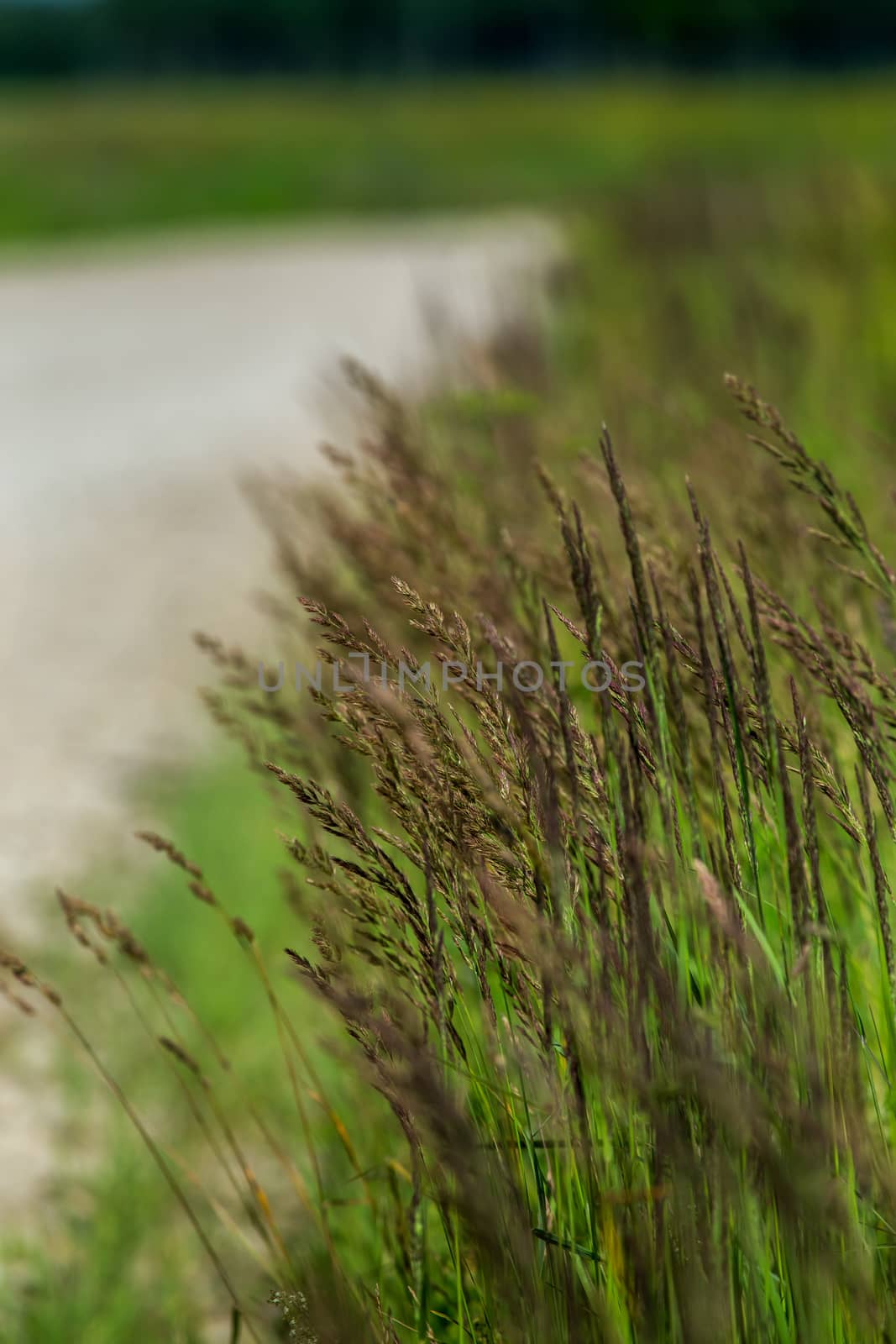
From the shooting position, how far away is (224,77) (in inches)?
1820

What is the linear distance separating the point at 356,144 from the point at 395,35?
23.1 meters

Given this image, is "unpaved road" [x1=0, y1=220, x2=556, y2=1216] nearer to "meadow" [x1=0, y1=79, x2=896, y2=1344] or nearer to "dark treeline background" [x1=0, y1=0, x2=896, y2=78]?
"meadow" [x1=0, y1=79, x2=896, y2=1344]

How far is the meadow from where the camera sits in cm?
100

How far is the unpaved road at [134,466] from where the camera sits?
4367 mm

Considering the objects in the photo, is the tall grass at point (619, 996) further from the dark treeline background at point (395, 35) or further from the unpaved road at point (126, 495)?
the dark treeline background at point (395, 35)

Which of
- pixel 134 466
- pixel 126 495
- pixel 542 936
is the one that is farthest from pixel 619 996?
pixel 134 466

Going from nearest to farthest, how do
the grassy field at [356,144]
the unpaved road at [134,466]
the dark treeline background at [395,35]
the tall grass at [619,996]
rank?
the tall grass at [619,996], the unpaved road at [134,466], the grassy field at [356,144], the dark treeline background at [395,35]

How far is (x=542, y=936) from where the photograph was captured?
3.34 ft

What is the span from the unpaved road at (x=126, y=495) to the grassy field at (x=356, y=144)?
725 cm

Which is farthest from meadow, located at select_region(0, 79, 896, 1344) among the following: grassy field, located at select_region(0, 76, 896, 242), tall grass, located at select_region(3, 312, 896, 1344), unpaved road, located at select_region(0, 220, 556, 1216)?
grassy field, located at select_region(0, 76, 896, 242)

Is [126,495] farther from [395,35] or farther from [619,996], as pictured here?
[395,35]

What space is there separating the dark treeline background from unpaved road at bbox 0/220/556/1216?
32279mm

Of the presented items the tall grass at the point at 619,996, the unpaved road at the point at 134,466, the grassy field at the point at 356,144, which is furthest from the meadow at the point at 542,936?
the grassy field at the point at 356,144

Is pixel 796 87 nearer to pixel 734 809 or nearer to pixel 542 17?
pixel 542 17
